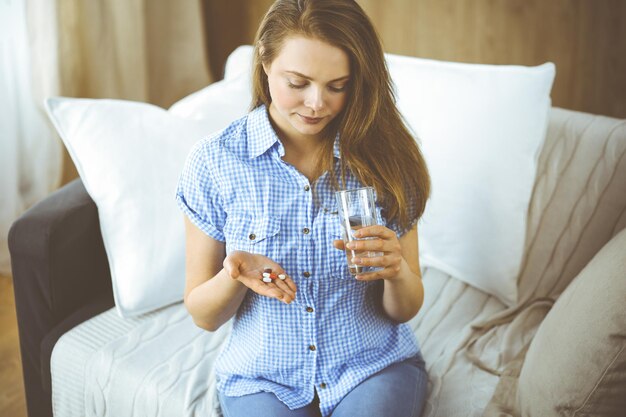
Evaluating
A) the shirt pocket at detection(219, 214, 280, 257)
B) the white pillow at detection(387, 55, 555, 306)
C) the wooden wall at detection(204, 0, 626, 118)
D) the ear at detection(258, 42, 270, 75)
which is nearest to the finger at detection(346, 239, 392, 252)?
the shirt pocket at detection(219, 214, 280, 257)

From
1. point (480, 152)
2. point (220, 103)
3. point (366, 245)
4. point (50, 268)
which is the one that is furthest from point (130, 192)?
point (480, 152)

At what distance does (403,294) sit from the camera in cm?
117

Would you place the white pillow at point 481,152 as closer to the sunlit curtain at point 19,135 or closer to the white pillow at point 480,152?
the white pillow at point 480,152

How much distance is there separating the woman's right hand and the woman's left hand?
0.11 m

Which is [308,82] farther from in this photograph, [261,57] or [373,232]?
[373,232]

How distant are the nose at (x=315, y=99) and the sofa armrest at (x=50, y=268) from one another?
0.66 metres

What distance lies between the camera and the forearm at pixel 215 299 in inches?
44.0

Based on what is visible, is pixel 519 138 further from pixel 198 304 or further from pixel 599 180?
pixel 198 304

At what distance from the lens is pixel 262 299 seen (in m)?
1.19

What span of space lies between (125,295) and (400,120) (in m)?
0.73

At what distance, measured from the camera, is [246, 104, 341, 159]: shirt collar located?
1172 mm

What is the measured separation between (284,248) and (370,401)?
0.31 meters

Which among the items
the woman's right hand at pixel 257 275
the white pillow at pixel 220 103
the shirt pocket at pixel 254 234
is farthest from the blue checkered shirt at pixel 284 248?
the white pillow at pixel 220 103

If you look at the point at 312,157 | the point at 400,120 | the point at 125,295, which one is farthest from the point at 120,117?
the point at 400,120
